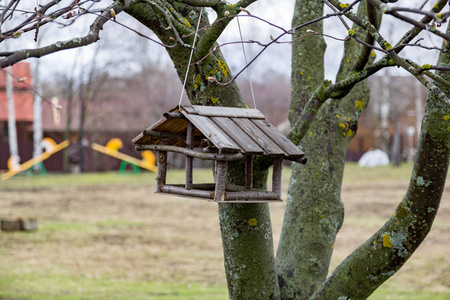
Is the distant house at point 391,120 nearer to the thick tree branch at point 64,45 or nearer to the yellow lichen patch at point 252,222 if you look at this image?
the yellow lichen patch at point 252,222

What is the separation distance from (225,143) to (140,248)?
7.61 m

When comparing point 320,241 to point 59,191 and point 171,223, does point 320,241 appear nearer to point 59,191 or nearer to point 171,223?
point 171,223

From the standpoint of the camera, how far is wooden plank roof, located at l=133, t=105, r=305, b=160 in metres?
2.60

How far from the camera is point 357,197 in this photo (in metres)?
16.2

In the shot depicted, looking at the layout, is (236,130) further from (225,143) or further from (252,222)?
(252,222)

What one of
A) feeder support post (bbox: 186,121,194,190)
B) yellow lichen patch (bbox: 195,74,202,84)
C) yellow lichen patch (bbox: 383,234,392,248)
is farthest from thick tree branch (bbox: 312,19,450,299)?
yellow lichen patch (bbox: 195,74,202,84)

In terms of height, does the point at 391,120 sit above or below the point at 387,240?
above

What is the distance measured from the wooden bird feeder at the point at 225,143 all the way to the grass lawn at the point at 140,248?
4.23 meters

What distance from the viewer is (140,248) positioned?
982 centimetres

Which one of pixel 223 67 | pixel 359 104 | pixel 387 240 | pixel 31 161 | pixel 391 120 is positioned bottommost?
pixel 31 161

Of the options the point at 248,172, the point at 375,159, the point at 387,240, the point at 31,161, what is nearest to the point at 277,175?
the point at 248,172

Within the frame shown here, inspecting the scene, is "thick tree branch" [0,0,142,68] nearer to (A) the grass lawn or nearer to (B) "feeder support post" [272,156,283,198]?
(B) "feeder support post" [272,156,283,198]

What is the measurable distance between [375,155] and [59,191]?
58.9 ft

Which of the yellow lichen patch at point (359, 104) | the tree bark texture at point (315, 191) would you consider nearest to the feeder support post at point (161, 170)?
the tree bark texture at point (315, 191)
